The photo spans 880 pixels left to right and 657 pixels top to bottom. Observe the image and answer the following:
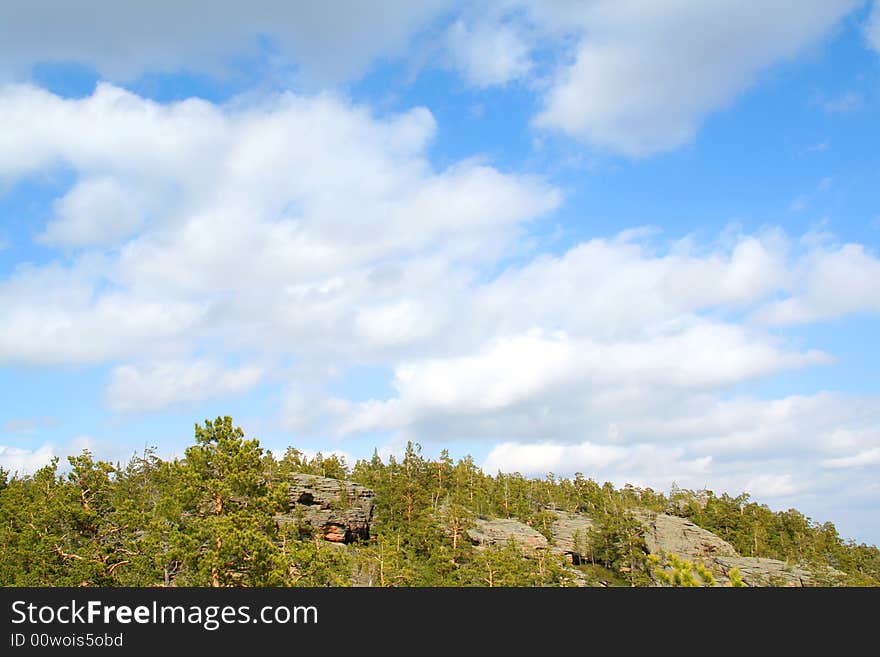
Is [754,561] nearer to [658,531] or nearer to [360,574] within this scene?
[658,531]

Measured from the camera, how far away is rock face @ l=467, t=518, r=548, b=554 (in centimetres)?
8638

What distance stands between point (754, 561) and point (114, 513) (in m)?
94.9

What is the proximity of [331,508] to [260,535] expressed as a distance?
53681 mm

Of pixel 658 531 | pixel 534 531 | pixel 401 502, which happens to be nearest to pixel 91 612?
pixel 401 502

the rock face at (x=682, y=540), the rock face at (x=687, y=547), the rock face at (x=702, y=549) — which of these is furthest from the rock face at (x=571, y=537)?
the rock face at (x=682, y=540)

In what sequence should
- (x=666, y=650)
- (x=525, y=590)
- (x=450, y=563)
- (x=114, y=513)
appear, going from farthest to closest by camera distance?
(x=450, y=563) → (x=114, y=513) → (x=525, y=590) → (x=666, y=650)

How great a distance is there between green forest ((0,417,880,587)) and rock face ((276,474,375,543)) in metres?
1.78

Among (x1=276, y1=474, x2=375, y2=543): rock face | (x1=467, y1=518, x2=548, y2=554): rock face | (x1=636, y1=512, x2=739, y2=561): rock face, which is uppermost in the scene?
(x1=276, y1=474, x2=375, y2=543): rock face

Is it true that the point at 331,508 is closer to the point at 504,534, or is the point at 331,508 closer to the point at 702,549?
the point at 504,534

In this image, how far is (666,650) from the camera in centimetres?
1945

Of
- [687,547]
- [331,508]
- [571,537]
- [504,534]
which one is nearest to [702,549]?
[687,547]

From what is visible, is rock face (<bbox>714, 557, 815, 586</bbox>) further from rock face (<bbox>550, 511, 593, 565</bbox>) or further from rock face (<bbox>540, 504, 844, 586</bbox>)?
rock face (<bbox>550, 511, 593, 565</bbox>)

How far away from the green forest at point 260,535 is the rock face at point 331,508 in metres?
1.78

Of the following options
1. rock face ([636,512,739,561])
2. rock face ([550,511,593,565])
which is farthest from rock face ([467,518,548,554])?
rock face ([636,512,739,561])
